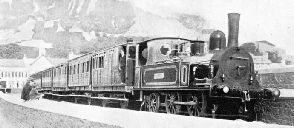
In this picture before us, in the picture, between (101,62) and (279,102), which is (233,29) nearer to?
(279,102)

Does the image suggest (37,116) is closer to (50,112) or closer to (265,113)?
(50,112)

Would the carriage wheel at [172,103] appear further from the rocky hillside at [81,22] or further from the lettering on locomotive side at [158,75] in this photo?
the rocky hillside at [81,22]

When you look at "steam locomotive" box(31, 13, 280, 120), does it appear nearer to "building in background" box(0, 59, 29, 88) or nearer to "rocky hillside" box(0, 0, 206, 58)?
"rocky hillside" box(0, 0, 206, 58)

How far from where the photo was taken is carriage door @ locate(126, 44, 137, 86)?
35.5ft

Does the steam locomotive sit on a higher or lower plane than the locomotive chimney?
lower

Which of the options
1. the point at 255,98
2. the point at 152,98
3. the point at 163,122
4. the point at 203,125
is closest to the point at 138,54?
the point at 152,98

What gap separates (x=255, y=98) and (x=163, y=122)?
2892 millimetres

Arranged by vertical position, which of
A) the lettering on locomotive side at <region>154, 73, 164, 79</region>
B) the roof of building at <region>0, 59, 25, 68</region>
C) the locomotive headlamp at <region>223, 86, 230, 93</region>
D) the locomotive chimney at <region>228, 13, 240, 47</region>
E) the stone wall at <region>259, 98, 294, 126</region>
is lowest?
the stone wall at <region>259, 98, 294, 126</region>

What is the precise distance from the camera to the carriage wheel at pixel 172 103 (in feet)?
28.6

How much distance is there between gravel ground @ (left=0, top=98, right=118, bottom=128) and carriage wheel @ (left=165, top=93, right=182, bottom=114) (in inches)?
83.0

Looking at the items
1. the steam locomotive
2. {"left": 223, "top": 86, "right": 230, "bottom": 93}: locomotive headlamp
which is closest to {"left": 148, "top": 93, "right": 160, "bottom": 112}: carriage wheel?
the steam locomotive

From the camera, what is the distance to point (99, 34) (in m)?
15.4

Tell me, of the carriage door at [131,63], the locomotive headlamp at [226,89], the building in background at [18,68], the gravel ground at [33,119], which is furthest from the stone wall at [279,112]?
the building in background at [18,68]

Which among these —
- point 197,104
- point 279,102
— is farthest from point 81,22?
point 279,102
